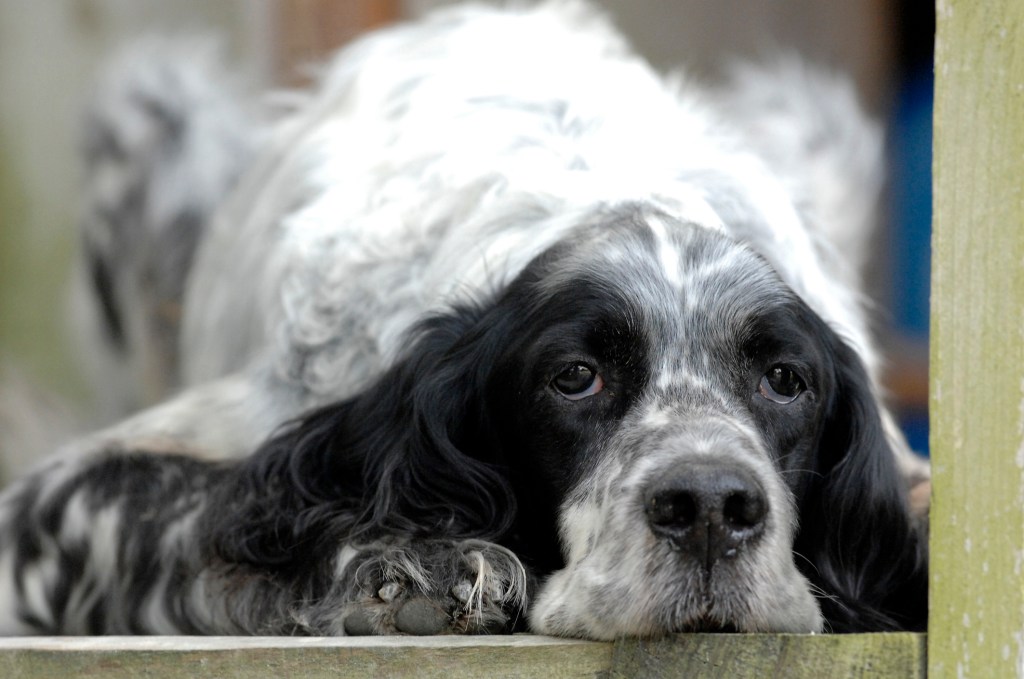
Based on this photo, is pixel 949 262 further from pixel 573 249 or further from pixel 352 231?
pixel 352 231

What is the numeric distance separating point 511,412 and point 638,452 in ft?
1.32

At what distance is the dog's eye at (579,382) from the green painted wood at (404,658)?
1.66 feet

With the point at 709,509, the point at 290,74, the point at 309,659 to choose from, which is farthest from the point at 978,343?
the point at 290,74

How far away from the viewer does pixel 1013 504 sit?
1639 mm

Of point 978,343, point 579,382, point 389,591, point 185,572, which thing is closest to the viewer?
point 978,343

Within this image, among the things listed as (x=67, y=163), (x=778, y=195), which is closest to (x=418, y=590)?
(x=778, y=195)

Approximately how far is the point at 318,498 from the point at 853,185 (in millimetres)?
3412

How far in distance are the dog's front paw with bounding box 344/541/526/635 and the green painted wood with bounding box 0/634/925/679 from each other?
20 cm

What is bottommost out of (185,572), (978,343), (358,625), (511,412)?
(185,572)

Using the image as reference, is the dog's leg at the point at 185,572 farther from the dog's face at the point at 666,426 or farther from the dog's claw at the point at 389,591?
the dog's face at the point at 666,426

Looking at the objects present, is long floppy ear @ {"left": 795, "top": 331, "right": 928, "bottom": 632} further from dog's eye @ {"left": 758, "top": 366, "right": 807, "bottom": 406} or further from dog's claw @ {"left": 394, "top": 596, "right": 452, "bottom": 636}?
dog's claw @ {"left": 394, "top": 596, "right": 452, "bottom": 636}

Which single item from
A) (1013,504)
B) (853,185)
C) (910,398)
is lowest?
(910,398)

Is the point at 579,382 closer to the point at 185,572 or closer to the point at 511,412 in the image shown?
the point at 511,412

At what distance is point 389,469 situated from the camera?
2473mm
